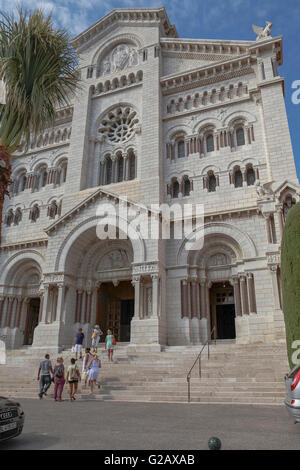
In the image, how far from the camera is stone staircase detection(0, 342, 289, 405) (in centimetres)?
1173

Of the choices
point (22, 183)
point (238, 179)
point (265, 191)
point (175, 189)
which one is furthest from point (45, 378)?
point (22, 183)

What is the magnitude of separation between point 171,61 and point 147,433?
27.9 metres

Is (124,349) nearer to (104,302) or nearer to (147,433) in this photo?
(104,302)

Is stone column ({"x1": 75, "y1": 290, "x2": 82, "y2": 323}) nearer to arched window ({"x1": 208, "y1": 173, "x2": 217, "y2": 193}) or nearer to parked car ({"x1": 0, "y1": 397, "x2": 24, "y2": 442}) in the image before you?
arched window ({"x1": 208, "y1": 173, "x2": 217, "y2": 193})

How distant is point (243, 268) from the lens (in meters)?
20.3

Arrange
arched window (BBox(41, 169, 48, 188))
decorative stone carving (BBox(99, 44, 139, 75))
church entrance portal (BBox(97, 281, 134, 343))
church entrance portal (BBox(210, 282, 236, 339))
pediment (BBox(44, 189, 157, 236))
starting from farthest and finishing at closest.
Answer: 1. decorative stone carving (BBox(99, 44, 139, 75))
2. arched window (BBox(41, 169, 48, 188))
3. church entrance portal (BBox(97, 281, 134, 343))
4. church entrance portal (BBox(210, 282, 236, 339))
5. pediment (BBox(44, 189, 157, 236))

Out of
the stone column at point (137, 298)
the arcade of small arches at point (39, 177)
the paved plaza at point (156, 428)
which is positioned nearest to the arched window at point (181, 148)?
the arcade of small arches at point (39, 177)

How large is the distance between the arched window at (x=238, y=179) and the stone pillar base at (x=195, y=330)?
8892mm

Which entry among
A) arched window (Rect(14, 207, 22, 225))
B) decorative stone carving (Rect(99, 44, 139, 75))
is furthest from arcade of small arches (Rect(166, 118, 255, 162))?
arched window (Rect(14, 207, 22, 225))

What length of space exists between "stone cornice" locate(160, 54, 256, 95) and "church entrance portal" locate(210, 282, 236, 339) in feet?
48.6

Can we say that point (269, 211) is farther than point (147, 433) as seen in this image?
Yes

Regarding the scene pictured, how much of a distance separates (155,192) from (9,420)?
18221mm

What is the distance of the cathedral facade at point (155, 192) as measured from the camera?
20266mm

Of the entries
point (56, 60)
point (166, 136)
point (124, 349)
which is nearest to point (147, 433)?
point (56, 60)
